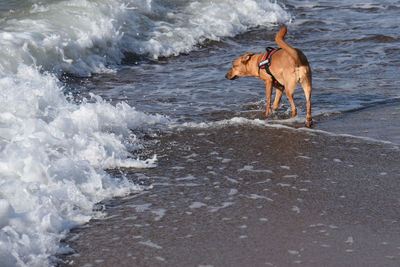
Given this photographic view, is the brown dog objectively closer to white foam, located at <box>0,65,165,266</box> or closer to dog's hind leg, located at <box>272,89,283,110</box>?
dog's hind leg, located at <box>272,89,283,110</box>

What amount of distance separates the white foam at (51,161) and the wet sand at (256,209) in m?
0.20

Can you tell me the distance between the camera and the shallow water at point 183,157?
3996 mm

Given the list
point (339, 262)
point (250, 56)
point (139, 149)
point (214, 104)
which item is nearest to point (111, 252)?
point (339, 262)

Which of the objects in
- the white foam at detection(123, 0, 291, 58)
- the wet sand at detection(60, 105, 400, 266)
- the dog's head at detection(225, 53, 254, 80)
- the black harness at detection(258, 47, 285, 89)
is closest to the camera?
the wet sand at detection(60, 105, 400, 266)

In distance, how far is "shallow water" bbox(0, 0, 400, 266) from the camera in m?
4.00

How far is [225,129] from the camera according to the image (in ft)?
22.7

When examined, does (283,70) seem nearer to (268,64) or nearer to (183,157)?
(268,64)

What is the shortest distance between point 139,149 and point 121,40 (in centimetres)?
638

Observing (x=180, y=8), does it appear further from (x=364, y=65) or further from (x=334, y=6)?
(x=364, y=65)

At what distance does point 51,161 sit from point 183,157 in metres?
1.41

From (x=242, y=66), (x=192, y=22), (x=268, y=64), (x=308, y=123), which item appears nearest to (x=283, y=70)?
(x=268, y=64)

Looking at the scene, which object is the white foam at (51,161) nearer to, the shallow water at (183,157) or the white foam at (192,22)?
the shallow water at (183,157)

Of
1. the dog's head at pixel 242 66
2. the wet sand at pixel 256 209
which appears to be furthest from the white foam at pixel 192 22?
the wet sand at pixel 256 209

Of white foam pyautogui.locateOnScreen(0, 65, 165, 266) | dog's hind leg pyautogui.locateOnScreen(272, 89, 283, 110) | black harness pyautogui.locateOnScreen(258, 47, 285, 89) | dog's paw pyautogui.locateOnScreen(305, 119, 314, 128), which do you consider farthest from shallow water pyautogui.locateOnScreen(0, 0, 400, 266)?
black harness pyautogui.locateOnScreen(258, 47, 285, 89)
